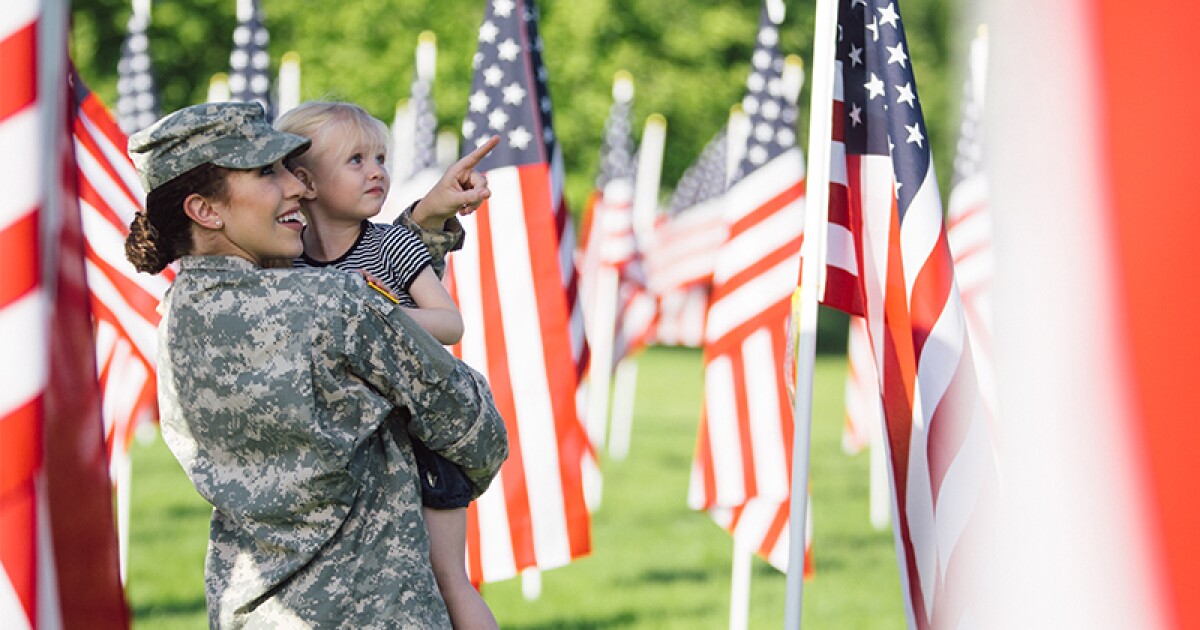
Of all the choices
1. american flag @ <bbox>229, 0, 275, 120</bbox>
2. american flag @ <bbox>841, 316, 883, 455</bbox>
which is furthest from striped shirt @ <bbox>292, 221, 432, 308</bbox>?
american flag @ <bbox>841, 316, 883, 455</bbox>

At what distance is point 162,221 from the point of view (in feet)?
10.4

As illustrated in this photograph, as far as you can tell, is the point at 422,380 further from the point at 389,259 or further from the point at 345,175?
the point at 345,175

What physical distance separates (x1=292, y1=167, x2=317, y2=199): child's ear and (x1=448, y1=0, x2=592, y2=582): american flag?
320 cm

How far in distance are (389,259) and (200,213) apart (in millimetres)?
561

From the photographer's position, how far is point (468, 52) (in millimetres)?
36344

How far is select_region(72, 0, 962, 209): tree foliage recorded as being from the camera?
35.2m

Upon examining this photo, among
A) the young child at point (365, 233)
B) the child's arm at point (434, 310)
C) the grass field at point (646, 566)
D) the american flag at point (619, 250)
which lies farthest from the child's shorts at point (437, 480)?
the american flag at point (619, 250)

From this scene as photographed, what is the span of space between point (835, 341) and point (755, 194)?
3570 cm

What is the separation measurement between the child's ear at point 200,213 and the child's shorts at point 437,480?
2.12ft

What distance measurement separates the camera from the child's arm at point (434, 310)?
344cm

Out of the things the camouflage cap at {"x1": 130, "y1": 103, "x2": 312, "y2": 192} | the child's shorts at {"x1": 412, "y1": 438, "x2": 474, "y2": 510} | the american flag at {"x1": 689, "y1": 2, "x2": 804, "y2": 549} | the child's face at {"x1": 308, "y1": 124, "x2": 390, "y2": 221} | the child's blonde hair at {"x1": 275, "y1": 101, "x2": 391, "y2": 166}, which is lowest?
the american flag at {"x1": 689, "y1": 2, "x2": 804, "y2": 549}

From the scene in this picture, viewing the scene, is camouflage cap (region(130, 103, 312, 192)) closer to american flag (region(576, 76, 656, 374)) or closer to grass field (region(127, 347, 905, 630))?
grass field (region(127, 347, 905, 630))

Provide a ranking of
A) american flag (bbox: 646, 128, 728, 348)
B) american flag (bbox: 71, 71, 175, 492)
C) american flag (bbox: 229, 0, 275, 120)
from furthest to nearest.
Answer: american flag (bbox: 646, 128, 728, 348)
american flag (bbox: 229, 0, 275, 120)
american flag (bbox: 71, 71, 175, 492)

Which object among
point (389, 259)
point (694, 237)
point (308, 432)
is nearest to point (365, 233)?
point (389, 259)
